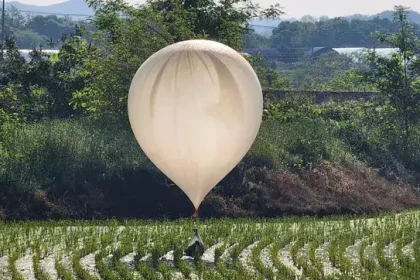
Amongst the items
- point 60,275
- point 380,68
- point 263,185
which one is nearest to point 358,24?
point 380,68

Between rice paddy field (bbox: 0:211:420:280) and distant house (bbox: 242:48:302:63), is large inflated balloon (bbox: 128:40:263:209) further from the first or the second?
distant house (bbox: 242:48:302:63)

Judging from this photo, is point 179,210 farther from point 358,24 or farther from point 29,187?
point 358,24

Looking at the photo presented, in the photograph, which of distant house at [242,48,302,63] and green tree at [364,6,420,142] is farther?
distant house at [242,48,302,63]

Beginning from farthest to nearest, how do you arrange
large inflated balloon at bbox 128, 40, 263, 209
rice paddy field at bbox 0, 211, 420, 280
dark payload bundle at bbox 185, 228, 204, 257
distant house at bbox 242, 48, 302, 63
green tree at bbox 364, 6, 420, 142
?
1. distant house at bbox 242, 48, 302, 63
2. green tree at bbox 364, 6, 420, 142
3. dark payload bundle at bbox 185, 228, 204, 257
4. rice paddy field at bbox 0, 211, 420, 280
5. large inflated balloon at bbox 128, 40, 263, 209

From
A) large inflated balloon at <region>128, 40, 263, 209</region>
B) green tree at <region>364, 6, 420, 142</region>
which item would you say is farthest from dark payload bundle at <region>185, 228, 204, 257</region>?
green tree at <region>364, 6, 420, 142</region>

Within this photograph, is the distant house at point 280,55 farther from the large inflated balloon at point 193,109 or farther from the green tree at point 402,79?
the large inflated balloon at point 193,109

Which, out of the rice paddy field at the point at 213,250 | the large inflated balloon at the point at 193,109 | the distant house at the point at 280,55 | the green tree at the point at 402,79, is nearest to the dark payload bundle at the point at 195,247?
the rice paddy field at the point at 213,250
